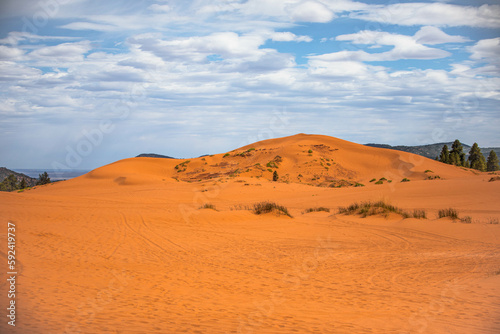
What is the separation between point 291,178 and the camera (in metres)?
40.9

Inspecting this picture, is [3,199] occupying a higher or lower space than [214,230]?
higher

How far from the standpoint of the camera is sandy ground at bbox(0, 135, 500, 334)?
232 inches

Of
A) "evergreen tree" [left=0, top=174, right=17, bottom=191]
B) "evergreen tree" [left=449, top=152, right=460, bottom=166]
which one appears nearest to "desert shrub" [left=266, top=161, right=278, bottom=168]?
"evergreen tree" [left=449, top=152, right=460, bottom=166]

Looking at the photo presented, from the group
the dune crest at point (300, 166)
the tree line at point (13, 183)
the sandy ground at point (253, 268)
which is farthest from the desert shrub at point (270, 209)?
the tree line at point (13, 183)

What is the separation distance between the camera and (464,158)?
60.1m

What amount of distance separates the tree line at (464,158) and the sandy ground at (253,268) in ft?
119

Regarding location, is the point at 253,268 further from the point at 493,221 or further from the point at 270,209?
the point at 493,221

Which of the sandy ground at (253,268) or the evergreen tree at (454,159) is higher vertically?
the evergreen tree at (454,159)

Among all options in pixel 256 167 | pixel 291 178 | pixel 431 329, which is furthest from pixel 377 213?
pixel 256 167

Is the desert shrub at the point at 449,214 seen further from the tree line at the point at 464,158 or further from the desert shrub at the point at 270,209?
the tree line at the point at 464,158

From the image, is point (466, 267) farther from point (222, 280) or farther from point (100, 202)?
point (100, 202)

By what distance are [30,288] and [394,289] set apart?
6.73 meters

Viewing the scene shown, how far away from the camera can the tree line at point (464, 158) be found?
57688mm

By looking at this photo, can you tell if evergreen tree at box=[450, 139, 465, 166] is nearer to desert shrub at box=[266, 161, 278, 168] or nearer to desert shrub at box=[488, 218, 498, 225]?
desert shrub at box=[266, 161, 278, 168]
